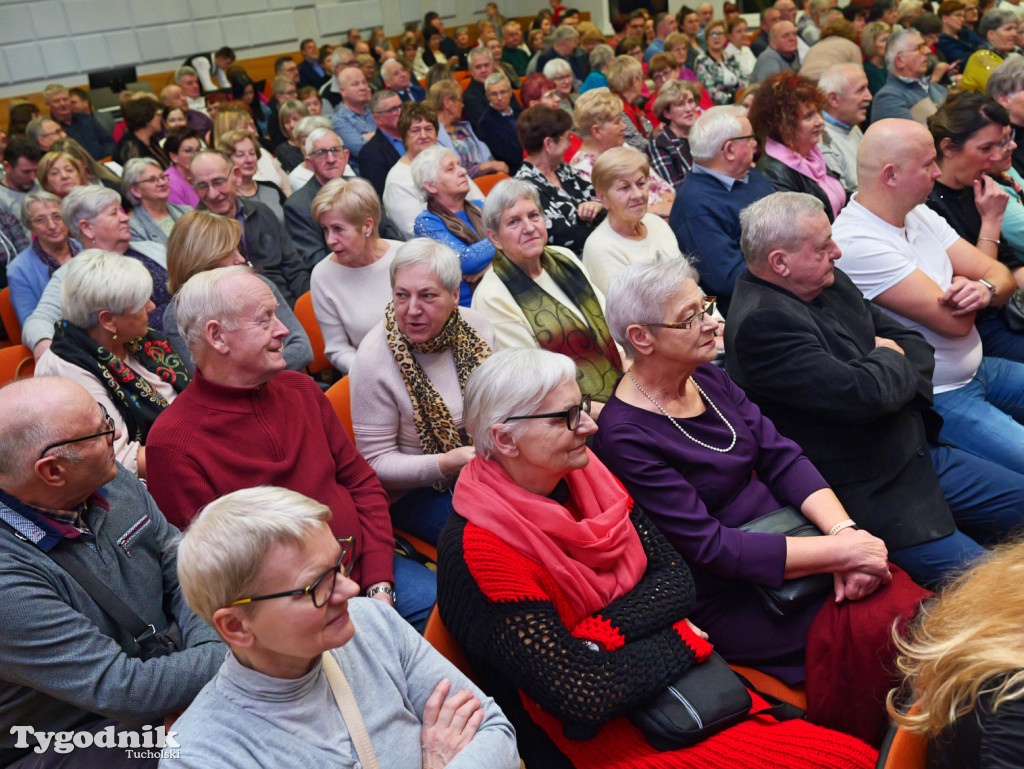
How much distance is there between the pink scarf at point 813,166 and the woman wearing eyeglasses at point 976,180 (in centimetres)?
74

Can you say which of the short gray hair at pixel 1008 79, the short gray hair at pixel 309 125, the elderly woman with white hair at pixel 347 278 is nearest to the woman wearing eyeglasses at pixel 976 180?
the short gray hair at pixel 1008 79

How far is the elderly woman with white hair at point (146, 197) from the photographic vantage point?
14.0 feet

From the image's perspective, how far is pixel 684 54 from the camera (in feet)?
30.1

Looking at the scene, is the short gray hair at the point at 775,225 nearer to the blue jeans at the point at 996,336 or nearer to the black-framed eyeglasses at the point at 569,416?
the black-framed eyeglasses at the point at 569,416

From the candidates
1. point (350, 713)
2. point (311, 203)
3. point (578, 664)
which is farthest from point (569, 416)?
point (311, 203)

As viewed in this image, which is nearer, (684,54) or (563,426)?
(563,426)

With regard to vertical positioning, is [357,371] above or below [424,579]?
above

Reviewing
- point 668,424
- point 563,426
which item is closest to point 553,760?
point 563,426

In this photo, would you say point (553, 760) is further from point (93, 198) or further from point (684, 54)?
point (684, 54)

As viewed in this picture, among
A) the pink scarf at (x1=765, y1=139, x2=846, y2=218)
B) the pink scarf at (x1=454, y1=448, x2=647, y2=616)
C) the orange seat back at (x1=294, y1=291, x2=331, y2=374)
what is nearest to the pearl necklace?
the pink scarf at (x1=454, y1=448, x2=647, y2=616)

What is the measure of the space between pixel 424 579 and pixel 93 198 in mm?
2433

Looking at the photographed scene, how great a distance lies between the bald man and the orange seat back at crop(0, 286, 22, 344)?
3.65 meters

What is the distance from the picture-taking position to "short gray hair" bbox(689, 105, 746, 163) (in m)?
3.75

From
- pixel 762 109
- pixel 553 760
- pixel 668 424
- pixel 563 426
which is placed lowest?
pixel 553 760
